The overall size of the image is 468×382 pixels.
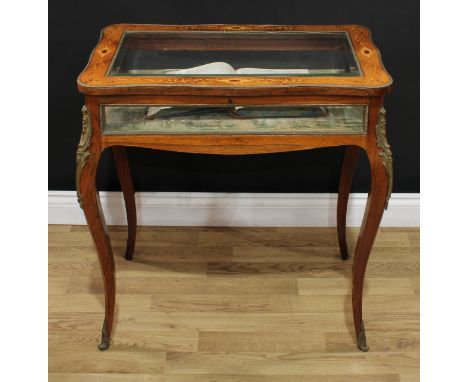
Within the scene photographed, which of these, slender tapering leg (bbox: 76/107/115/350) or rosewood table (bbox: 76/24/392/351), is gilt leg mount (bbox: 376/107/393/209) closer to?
rosewood table (bbox: 76/24/392/351)

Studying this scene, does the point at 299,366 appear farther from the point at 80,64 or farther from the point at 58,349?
the point at 80,64

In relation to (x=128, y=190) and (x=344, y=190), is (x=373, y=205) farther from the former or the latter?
(x=128, y=190)

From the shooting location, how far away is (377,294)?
2703 mm

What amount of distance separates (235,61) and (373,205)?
1.89 feet

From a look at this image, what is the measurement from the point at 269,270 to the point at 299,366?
506 mm

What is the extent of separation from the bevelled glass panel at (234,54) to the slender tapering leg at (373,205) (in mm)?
206

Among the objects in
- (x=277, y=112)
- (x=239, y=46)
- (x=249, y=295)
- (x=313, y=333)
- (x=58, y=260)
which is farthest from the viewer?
(x=58, y=260)

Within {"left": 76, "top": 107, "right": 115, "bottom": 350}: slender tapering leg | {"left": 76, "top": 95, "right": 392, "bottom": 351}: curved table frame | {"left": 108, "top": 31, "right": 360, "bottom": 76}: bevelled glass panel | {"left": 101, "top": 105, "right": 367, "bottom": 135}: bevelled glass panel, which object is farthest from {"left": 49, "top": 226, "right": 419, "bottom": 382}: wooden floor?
{"left": 108, "top": 31, "right": 360, "bottom": 76}: bevelled glass panel

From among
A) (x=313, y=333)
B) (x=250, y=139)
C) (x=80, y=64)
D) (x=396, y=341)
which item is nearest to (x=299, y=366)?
(x=313, y=333)

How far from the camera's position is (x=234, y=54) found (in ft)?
7.51

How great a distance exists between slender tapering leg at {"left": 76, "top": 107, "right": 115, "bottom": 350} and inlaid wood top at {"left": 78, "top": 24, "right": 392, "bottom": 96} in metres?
0.14

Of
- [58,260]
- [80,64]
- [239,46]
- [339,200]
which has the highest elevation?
[239,46]

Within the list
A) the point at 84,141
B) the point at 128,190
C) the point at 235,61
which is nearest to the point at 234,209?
the point at 128,190

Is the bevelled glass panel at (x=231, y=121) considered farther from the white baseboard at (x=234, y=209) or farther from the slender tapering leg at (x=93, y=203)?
the white baseboard at (x=234, y=209)
